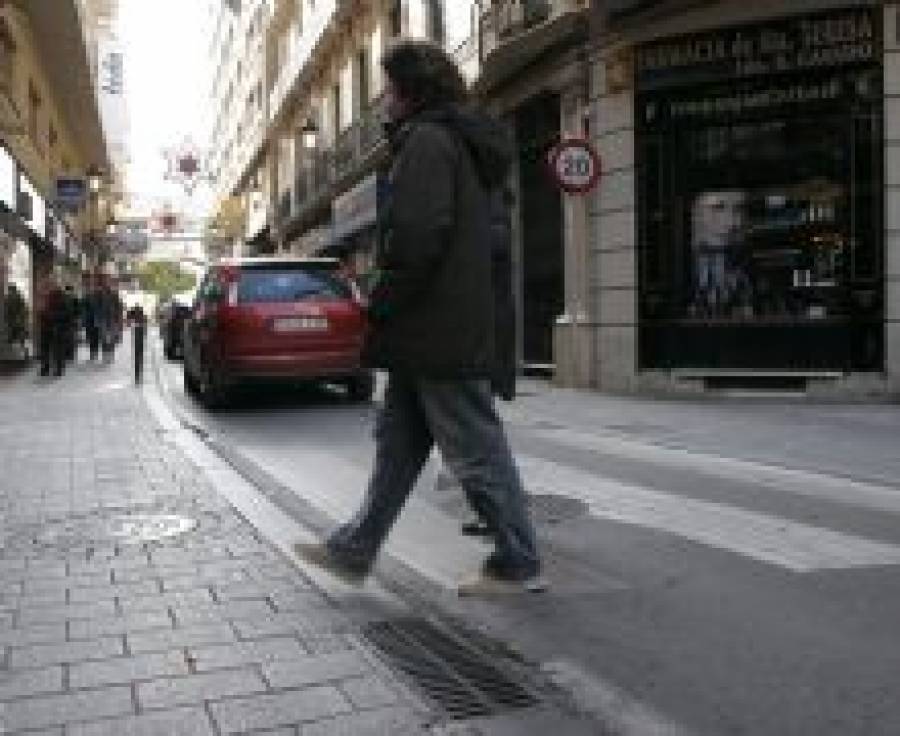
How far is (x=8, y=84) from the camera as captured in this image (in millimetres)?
27016

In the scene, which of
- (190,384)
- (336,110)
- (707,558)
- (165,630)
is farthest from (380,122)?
(165,630)

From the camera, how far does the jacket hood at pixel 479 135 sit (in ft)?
17.9

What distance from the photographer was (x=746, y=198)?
1683 centimetres

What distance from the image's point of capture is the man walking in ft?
17.4

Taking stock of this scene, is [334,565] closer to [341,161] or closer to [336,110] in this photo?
[341,161]

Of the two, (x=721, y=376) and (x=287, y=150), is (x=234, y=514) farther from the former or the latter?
(x=287, y=150)

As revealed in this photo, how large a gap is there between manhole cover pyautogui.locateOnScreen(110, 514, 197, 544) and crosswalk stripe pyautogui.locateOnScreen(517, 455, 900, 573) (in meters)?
2.11

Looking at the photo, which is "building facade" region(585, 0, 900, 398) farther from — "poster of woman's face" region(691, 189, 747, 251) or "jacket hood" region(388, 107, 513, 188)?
"jacket hood" region(388, 107, 513, 188)

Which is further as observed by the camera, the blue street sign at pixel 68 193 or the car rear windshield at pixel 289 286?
the blue street sign at pixel 68 193

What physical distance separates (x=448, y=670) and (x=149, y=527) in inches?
126

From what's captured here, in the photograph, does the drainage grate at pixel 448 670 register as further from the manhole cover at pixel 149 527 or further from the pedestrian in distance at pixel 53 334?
the pedestrian in distance at pixel 53 334

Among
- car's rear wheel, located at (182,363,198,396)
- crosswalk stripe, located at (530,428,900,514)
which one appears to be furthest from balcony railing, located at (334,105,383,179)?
crosswalk stripe, located at (530,428,900,514)

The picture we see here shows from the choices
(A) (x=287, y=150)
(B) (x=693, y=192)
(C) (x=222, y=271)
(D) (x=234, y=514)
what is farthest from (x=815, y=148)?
(A) (x=287, y=150)

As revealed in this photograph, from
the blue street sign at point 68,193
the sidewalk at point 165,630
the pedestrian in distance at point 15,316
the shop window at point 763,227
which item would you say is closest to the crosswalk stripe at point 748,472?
the sidewalk at point 165,630
